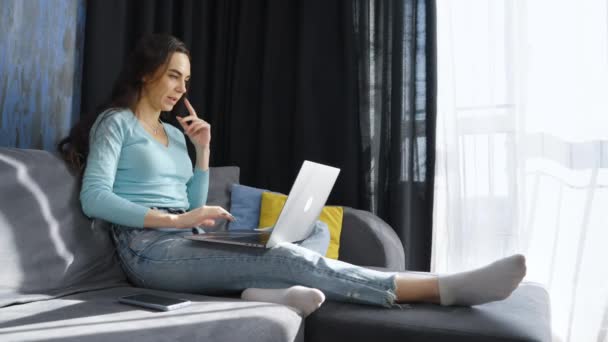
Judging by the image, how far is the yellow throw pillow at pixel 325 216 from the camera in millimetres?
2158

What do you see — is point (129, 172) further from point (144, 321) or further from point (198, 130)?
point (144, 321)

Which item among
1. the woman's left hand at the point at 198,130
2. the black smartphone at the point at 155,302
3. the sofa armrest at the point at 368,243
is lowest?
the sofa armrest at the point at 368,243

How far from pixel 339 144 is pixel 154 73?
1054 millimetres

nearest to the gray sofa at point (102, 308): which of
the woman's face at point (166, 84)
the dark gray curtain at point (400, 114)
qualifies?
the woman's face at point (166, 84)

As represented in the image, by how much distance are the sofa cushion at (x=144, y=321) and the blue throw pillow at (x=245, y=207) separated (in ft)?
2.80

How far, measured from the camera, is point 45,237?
1.46 m

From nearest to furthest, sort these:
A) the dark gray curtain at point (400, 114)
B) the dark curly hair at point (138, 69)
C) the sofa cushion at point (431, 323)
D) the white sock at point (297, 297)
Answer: the sofa cushion at point (431, 323), the white sock at point (297, 297), the dark curly hair at point (138, 69), the dark gray curtain at point (400, 114)

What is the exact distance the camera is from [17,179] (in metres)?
1.44

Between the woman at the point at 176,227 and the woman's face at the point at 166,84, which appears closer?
the woman at the point at 176,227

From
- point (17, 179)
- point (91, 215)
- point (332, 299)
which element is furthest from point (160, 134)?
point (332, 299)

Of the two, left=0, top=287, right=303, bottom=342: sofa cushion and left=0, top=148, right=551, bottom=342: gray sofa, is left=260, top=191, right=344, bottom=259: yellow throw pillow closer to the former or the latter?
left=0, top=148, right=551, bottom=342: gray sofa

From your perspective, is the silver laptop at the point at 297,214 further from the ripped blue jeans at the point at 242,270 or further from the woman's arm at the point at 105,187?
the woman's arm at the point at 105,187

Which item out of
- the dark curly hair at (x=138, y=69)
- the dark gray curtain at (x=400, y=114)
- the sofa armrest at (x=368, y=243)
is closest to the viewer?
the dark curly hair at (x=138, y=69)

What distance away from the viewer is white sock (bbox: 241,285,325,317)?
131 centimetres
